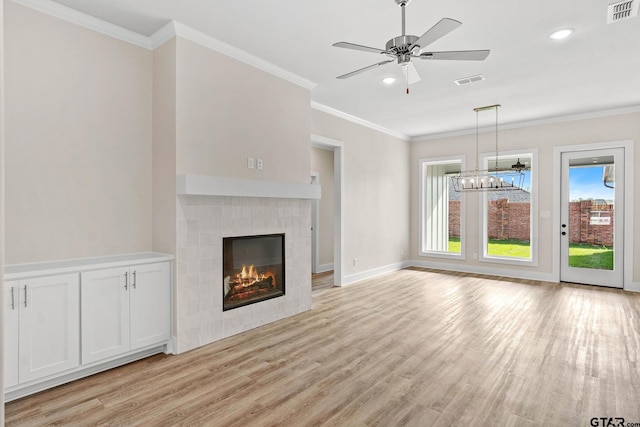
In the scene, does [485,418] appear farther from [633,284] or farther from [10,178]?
[633,284]

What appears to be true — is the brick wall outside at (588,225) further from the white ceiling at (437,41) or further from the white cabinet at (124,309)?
the white cabinet at (124,309)

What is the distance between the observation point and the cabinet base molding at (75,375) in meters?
2.41

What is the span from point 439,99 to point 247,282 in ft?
12.6

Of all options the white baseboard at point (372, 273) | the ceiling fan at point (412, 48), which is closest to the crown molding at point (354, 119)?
the white baseboard at point (372, 273)

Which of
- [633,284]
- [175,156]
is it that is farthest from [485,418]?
[633,284]

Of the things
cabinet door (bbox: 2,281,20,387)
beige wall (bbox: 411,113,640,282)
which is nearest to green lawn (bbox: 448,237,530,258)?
beige wall (bbox: 411,113,640,282)

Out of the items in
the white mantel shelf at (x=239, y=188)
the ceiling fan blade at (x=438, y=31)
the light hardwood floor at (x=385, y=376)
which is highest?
the ceiling fan blade at (x=438, y=31)

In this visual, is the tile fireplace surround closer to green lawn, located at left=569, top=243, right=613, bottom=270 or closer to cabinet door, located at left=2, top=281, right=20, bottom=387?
cabinet door, located at left=2, top=281, right=20, bottom=387

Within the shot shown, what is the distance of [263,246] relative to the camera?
13.3 ft

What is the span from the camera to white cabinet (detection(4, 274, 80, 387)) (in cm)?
237

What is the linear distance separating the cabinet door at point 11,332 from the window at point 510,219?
7.09 meters

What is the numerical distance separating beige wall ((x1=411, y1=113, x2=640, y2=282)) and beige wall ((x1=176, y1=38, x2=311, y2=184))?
13.6 ft

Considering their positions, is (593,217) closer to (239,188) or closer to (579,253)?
(579,253)

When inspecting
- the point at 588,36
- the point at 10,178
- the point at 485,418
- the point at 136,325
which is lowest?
the point at 485,418
